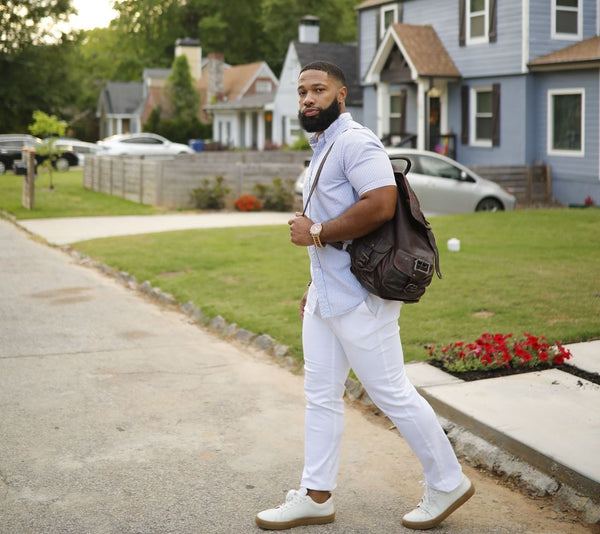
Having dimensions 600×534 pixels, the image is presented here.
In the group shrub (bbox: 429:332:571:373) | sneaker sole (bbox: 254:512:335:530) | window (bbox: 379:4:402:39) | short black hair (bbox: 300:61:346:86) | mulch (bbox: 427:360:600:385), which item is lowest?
sneaker sole (bbox: 254:512:335:530)

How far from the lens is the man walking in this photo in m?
3.98

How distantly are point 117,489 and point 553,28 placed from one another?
22591 mm

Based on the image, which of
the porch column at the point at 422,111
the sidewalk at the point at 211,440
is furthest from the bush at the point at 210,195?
the sidewalk at the point at 211,440

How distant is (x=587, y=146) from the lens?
2330cm

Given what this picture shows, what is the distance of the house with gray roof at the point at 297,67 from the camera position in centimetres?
4362

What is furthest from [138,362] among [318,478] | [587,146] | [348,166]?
[587,146]

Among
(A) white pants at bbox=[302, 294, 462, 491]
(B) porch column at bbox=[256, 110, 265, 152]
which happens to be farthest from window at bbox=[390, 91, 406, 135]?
(A) white pants at bbox=[302, 294, 462, 491]

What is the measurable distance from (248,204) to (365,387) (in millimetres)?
18570

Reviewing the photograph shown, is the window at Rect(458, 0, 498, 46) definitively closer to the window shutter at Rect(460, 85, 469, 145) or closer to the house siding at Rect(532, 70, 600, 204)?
the window shutter at Rect(460, 85, 469, 145)

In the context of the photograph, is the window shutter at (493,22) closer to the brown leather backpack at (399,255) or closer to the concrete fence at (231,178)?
the concrete fence at (231,178)

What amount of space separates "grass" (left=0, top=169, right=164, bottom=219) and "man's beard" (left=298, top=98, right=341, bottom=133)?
58.9ft

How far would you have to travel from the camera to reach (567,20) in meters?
24.8

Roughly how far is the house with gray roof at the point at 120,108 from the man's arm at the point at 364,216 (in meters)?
69.3

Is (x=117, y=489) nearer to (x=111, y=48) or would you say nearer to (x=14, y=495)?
(x=14, y=495)
